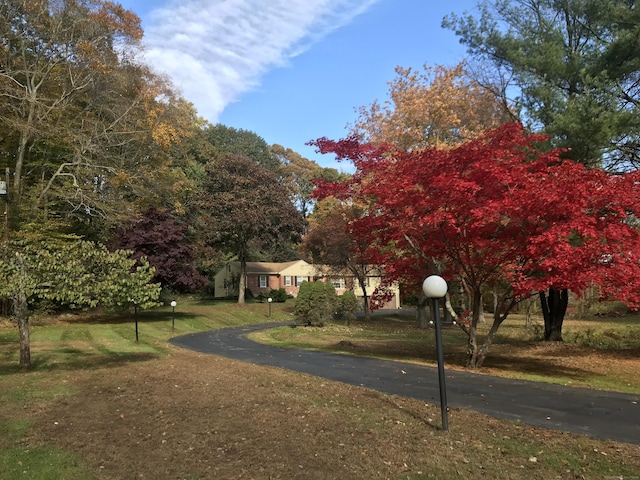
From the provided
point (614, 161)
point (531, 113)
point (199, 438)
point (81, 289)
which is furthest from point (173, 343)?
point (614, 161)

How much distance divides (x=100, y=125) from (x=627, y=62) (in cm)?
2050

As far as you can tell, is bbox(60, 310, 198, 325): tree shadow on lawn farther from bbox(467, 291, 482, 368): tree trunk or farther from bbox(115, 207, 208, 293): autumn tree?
bbox(467, 291, 482, 368): tree trunk

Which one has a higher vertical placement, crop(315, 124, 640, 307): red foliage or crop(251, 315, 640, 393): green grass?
crop(315, 124, 640, 307): red foliage

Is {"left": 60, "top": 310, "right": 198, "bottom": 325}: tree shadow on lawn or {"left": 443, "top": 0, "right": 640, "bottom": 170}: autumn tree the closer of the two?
{"left": 443, "top": 0, "right": 640, "bottom": 170}: autumn tree

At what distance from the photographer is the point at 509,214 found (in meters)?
9.75

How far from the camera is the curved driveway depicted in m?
6.35

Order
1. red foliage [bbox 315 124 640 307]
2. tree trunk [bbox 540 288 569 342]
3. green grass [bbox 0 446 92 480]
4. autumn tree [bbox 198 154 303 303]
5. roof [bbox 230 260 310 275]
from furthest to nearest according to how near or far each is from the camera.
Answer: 1. roof [bbox 230 260 310 275]
2. autumn tree [bbox 198 154 303 303]
3. tree trunk [bbox 540 288 569 342]
4. red foliage [bbox 315 124 640 307]
5. green grass [bbox 0 446 92 480]

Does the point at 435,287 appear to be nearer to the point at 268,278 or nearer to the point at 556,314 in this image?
the point at 556,314

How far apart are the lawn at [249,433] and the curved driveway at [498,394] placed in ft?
2.14

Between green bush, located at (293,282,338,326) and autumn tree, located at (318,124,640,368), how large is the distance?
40.4 feet

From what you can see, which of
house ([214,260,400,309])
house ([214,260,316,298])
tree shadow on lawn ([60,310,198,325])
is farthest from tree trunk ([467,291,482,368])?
house ([214,260,316,298])

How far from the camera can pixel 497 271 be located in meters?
12.1

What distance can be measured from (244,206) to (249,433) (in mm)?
29484

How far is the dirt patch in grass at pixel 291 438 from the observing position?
4.50 metres
